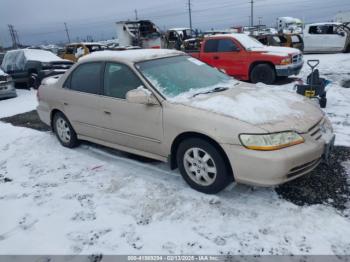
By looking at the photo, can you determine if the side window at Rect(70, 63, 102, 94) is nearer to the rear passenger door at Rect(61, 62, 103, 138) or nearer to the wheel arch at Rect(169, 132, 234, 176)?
the rear passenger door at Rect(61, 62, 103, 138)

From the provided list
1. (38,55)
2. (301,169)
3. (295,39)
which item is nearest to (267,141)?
(301,169)

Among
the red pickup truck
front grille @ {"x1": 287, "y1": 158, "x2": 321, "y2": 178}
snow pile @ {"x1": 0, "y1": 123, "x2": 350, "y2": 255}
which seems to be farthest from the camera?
the red pickup truck

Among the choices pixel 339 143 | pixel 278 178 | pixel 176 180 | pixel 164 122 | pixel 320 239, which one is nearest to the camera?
pixel 320 239

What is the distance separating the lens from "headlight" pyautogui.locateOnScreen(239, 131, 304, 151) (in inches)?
121

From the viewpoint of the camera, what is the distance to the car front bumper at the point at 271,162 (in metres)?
3.05

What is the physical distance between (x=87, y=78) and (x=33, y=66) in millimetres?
8891

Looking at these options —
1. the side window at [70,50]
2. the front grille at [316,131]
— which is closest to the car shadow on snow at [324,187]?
the front grille at [316,131]

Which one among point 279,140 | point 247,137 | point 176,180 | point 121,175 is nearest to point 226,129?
point 247,137

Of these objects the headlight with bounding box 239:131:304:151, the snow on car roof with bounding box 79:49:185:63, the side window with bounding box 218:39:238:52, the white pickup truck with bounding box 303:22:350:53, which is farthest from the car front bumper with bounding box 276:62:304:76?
the white pickup truck with bounding box 303:22:350:53

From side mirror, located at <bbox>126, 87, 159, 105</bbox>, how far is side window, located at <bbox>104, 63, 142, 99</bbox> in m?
0.25

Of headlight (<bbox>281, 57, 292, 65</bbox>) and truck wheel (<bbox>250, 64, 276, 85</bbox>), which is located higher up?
headlight (<bbox>281, 57, 292, 65</bbox>)

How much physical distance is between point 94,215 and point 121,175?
920mm

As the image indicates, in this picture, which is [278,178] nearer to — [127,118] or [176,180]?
[176,180]

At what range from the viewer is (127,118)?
4.09m
